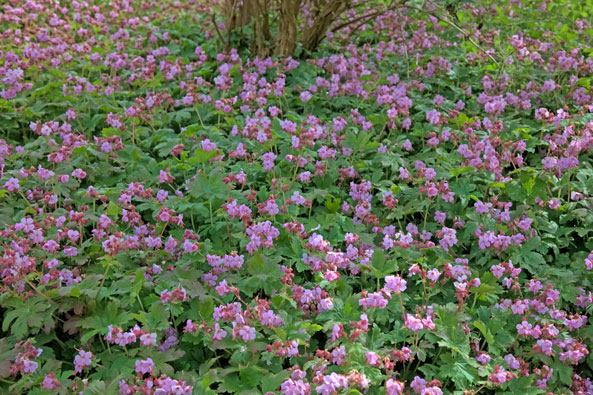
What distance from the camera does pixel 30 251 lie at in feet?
10.8

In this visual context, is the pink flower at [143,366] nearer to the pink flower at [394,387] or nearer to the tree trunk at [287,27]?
the pink flower at [394,387]

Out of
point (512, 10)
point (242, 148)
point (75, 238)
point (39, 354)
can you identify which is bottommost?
point (39, 354)

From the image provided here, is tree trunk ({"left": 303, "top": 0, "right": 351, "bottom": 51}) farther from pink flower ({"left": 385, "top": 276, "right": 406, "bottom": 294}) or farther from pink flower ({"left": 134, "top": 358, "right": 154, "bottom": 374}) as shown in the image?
pink flower ({"left": 134, "top": 358, "right": 154, "bottom": 374})

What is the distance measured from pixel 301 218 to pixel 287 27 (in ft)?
8.17

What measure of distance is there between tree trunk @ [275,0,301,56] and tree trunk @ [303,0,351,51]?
0.56ft

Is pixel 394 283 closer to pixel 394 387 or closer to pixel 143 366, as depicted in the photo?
pixel 394 387

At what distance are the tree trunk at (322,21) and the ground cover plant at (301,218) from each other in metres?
0.13

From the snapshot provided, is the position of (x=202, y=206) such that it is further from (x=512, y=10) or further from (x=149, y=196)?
(x=512, y=10)

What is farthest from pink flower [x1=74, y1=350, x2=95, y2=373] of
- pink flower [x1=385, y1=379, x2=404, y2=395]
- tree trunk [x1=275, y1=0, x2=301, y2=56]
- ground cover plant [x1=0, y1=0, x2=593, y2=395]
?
tree trunk [x1=275, y1=0, x2=301, y2=56]

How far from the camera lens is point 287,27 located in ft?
17.9

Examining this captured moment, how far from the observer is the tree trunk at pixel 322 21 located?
5.39 meters

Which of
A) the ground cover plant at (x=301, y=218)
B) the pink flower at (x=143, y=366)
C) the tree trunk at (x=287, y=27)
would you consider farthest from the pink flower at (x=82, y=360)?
the tree trunk at (x=287, y=27)

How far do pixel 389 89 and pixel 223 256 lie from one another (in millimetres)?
2261

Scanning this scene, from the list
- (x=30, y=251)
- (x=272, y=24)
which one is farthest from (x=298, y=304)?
(x=272, y=24)
